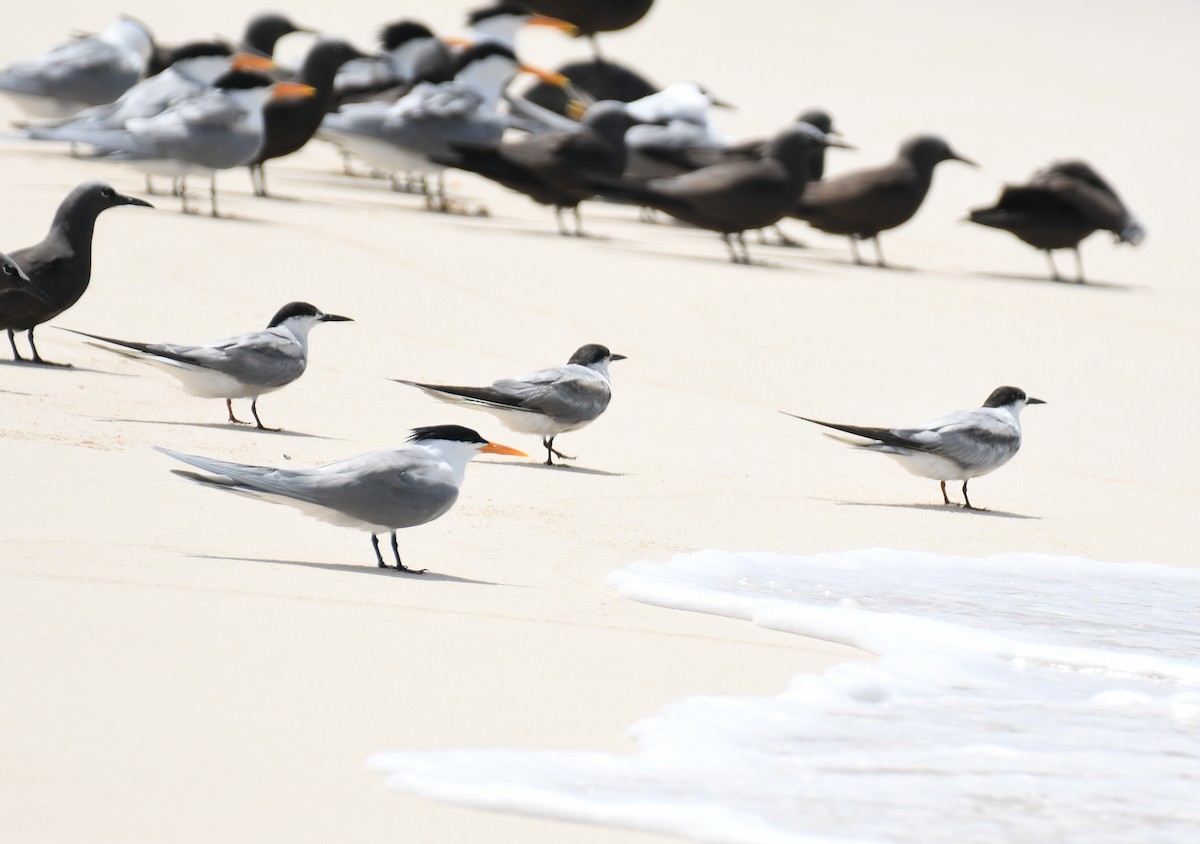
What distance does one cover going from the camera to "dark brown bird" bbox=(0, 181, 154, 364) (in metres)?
6.73

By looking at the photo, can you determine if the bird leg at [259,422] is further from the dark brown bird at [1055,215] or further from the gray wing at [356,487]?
the dark brown bird at [1055,215]

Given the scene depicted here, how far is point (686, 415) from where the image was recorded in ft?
23.8

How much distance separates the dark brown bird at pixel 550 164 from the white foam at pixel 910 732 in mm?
6630

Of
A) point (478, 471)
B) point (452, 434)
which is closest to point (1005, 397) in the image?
point (478, 471)

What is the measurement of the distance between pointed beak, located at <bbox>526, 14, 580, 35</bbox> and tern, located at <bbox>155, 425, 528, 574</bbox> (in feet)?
35.7

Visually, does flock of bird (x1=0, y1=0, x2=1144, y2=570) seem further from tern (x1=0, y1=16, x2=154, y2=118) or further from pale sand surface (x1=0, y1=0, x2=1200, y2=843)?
pale sand surface (x1=0, y1=0, x2=1200, y2=843)

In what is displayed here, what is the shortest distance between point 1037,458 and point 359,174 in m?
7.90

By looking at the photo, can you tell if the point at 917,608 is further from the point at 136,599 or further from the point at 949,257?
the point at 949,257

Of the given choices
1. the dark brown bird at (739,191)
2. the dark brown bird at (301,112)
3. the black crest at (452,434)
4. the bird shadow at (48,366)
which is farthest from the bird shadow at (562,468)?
the dark brown bird at (301,112)

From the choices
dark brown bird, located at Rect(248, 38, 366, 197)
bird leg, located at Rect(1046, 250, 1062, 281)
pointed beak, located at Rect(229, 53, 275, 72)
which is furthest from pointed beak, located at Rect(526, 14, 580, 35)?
bird leg, located at Rect(1046, 250, 1062, 281)

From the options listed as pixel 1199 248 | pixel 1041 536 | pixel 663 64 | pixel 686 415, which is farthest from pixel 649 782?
pixel 663 64

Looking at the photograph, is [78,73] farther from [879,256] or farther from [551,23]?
[879,256]

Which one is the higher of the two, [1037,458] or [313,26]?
[313,26]

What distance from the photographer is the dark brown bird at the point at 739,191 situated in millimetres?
11258
